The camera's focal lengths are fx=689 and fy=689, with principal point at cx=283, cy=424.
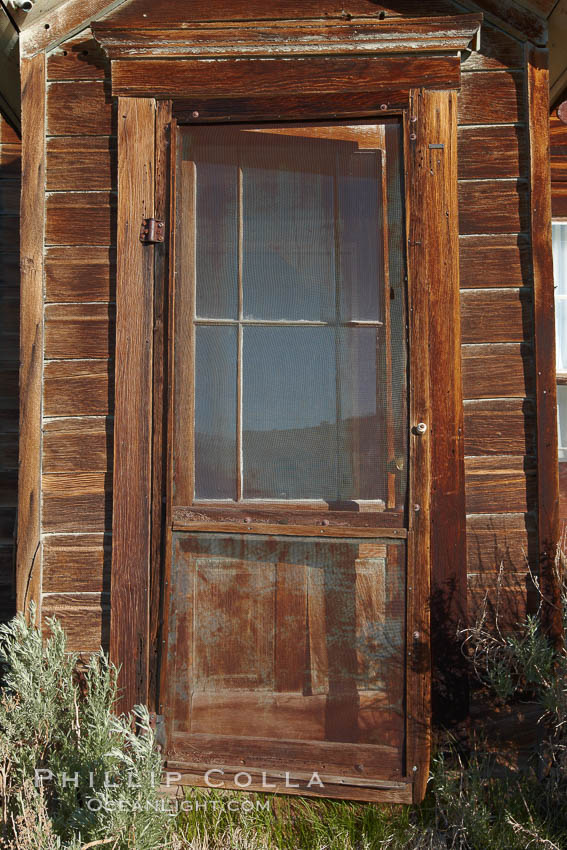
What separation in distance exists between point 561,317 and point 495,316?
4.03 ft

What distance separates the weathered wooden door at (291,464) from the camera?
96.2 inches

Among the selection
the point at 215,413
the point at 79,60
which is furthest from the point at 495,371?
the point at 79,60

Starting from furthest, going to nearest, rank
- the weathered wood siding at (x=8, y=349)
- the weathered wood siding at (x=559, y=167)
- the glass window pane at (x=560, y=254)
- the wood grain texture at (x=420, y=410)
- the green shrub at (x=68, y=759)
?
the glass window pane at (x=560, y=254) < the weathered wood siding at (x=559, y=167) < the weathered wood siding at (x=8, y=349) < the wood grain texture at (x=420, y=410) < the green shrub at (x=68, y=759)

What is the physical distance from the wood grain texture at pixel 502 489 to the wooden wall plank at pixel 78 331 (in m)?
1.47

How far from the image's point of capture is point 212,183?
101 inches

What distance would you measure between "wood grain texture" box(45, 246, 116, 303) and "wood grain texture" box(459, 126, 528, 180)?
1395mm

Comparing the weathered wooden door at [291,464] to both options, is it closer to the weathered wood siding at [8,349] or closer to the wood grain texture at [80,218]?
the wood grain texture at [80,218]

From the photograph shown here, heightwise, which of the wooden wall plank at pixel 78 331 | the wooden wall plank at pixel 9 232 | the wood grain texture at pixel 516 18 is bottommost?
the wooden wall plank at pixel 78 331

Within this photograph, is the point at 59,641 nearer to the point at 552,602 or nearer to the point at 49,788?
the point at 49,788

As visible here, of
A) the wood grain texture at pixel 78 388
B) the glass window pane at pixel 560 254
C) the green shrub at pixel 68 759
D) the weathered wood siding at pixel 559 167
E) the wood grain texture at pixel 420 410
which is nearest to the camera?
the green shrub at pixel 68 759

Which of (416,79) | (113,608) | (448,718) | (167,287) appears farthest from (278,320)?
(448,718)

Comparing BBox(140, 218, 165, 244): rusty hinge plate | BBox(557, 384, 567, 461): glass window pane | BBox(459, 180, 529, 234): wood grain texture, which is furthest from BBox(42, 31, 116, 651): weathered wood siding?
BBox(557, 384, 567, 461): glass window pane

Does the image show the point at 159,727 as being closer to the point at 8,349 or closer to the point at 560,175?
the point at 8,349

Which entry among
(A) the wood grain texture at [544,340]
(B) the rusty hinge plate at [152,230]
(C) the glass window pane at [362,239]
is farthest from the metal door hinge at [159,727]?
(B) the rusty hinge plate at [152,230]
